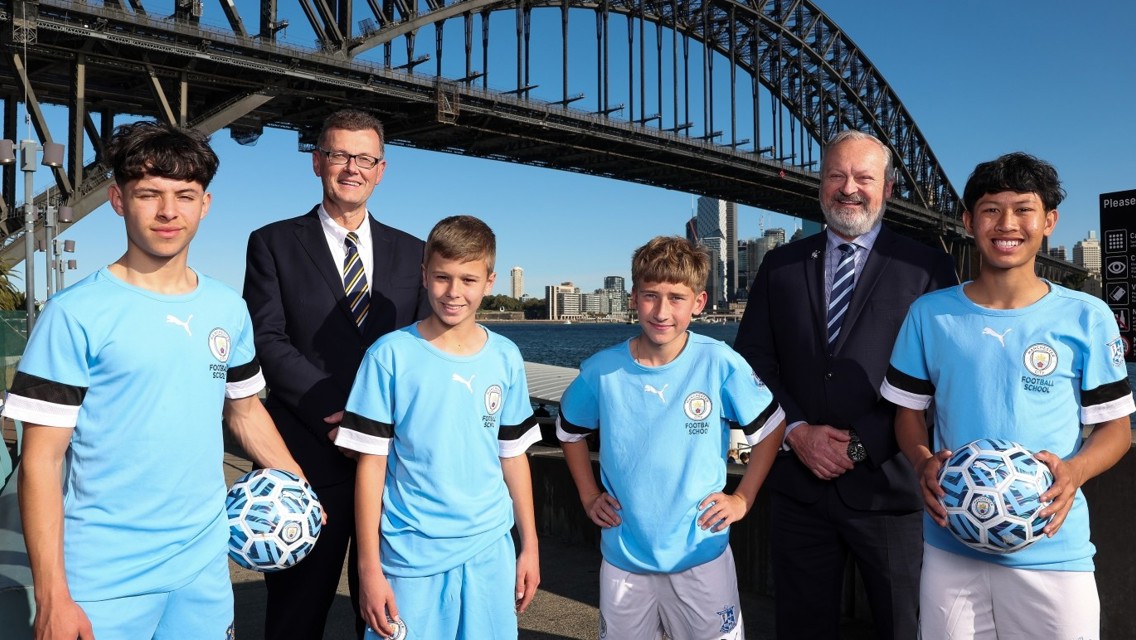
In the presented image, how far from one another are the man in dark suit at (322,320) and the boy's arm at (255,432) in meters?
0.24

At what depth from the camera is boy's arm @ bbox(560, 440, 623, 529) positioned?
8.41 feet

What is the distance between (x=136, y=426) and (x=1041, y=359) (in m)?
2.26

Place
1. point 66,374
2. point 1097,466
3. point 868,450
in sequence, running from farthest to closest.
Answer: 1. point 868,450
2. point 1097,466
3. point 66,374

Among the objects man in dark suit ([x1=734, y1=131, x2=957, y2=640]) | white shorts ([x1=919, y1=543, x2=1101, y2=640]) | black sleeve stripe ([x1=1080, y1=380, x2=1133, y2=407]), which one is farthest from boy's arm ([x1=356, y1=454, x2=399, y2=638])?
black sleeve stripe ([x1=1080, y1=380, x2=1133, y2=407])

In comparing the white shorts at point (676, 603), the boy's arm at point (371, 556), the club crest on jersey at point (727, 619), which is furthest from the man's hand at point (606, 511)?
the boy's arm at point (371, 556)

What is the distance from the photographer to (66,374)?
1.93 metres

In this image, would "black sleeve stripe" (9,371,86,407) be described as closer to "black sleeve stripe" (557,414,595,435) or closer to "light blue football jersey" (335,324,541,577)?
"light blue football jersey" (335,324,541,577)

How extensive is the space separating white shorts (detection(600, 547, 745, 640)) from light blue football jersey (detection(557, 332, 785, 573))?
0.04m

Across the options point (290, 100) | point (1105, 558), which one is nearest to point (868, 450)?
point (1105, 558)

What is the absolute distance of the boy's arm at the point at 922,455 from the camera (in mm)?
2207

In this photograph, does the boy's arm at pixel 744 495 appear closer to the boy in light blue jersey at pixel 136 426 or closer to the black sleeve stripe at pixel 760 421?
the black sleeve stripe at pixel 760 421

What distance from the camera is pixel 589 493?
2.67 meters

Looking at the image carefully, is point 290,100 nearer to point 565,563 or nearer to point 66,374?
point 565,563

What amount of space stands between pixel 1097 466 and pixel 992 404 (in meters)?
0.29
